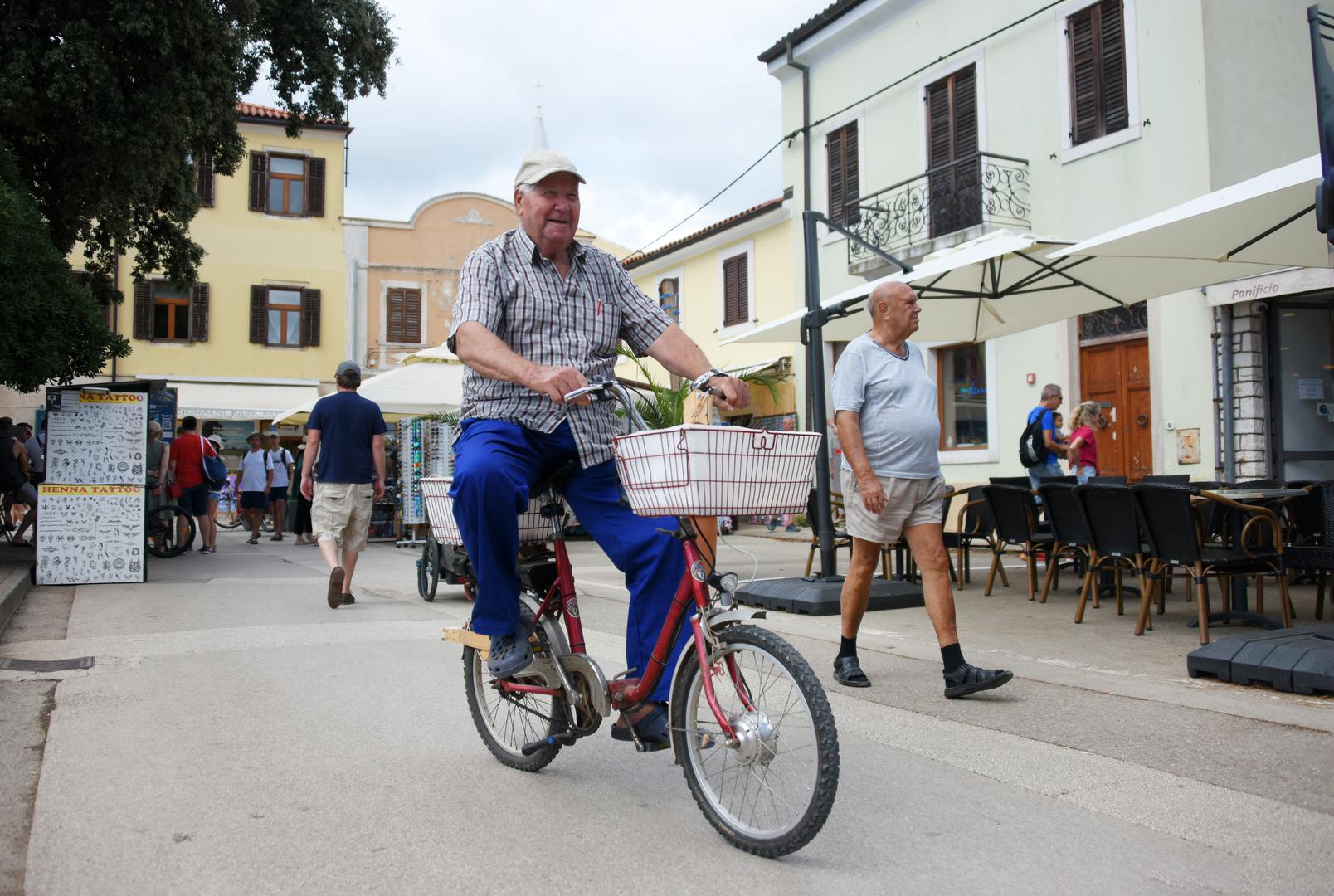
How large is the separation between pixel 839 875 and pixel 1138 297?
315 inches

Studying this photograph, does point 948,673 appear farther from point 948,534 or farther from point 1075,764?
point 948,534

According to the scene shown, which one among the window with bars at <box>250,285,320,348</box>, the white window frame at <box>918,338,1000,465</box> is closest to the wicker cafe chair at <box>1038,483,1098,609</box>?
the white window frame at <box>918,338,1000,465</box>

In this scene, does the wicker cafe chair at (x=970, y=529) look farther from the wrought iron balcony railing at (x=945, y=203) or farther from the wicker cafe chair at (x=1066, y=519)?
the wrought iron balcony railing at (x=945, y=203)


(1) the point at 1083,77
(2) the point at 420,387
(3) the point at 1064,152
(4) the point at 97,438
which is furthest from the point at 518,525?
(1) the point at 1083,77

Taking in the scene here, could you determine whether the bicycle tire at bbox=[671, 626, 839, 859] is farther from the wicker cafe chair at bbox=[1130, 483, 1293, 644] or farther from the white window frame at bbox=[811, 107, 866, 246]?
the white window frame at bbox=[811, 107, 866, 246]

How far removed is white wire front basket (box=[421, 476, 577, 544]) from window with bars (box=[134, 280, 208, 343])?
28.1 meters

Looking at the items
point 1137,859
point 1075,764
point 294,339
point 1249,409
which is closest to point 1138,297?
point 1249,409

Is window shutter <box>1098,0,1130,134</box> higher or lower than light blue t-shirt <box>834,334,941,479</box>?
higher

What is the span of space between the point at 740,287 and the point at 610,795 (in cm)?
2161

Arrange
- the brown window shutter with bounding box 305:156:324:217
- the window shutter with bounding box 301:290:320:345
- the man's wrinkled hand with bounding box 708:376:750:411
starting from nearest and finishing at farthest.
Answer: the man's wrinkled hand with bounding box 708:376:750:411 → the window shutter with bounding box 301:290:320:345 → the brown window shutter with bounding box 305:156:324:217

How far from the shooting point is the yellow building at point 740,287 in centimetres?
2278

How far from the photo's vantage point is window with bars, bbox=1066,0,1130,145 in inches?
575

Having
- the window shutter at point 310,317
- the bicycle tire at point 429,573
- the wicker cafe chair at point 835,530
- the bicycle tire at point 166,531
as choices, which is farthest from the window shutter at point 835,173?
the window shutter at point 310,317

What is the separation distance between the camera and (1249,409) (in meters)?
12.6
